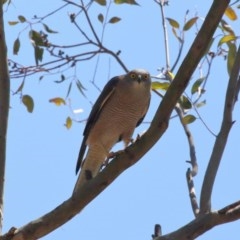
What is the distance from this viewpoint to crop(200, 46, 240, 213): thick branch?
10.4 feet

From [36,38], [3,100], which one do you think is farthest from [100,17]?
[3,100]

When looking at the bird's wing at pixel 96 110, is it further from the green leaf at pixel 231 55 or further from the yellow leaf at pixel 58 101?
→ the green leaf at pixel 231 55

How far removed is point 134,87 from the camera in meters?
Answer: 5.99

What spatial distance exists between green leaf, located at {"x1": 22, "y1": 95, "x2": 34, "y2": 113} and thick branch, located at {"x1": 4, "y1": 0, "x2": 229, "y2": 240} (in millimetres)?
1100

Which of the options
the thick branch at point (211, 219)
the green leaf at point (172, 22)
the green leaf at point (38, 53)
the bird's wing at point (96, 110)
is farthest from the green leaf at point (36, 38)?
the thick branch at point (211, 219)

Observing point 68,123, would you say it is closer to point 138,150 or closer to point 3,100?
point 3,100

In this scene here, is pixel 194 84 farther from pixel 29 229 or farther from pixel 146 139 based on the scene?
pixel 29 229

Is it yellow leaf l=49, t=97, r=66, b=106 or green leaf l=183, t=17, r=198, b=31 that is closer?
green leaf l=183, t=17, r=198, b=31

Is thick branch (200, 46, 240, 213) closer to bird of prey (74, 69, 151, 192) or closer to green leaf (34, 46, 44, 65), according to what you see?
green leaf (34, 46, 44, 65)

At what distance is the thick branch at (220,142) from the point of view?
316 cm

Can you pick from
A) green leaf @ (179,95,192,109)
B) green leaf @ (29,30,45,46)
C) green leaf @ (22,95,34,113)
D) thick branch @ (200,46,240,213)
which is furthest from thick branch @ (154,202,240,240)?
green leaf @ (29,30,45,46)

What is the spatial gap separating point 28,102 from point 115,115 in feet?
5.63

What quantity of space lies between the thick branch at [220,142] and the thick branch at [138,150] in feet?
0.95

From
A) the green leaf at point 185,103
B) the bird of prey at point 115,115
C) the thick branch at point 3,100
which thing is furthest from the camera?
the bird of prey at point 115,115
